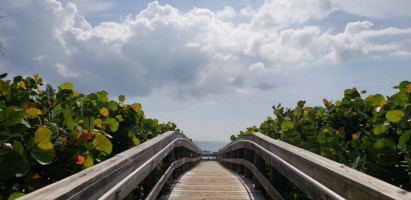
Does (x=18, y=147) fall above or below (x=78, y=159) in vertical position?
above

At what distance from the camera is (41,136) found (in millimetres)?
1679

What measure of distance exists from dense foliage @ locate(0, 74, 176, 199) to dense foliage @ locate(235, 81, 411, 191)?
2016 mm

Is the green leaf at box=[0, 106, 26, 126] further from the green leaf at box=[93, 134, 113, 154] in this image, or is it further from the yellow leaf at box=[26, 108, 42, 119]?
the green leaf at box=[93, 134, 113, 154]

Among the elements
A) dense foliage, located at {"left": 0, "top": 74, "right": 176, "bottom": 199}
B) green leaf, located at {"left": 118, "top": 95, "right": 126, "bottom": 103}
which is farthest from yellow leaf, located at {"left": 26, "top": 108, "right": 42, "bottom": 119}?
green leaf, located at {"left": 118, "top": 95, "right": 126, "bottom": 103}

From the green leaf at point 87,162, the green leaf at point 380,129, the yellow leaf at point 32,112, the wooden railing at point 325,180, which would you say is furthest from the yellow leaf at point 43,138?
the green leaf at point 380,129

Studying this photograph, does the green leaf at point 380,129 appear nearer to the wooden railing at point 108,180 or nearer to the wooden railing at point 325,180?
the wooden railing at point 325,180

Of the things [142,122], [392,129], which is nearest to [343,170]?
[392,129]

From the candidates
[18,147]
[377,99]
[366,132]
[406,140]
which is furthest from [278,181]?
[18,147]

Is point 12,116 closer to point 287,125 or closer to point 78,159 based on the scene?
point 78,159

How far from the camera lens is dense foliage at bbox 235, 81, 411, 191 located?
81.6 inches

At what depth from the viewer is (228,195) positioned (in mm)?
4531

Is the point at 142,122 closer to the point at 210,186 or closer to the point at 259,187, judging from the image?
the point at 210,186

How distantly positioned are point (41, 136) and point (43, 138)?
17mm

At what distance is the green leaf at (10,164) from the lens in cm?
144
